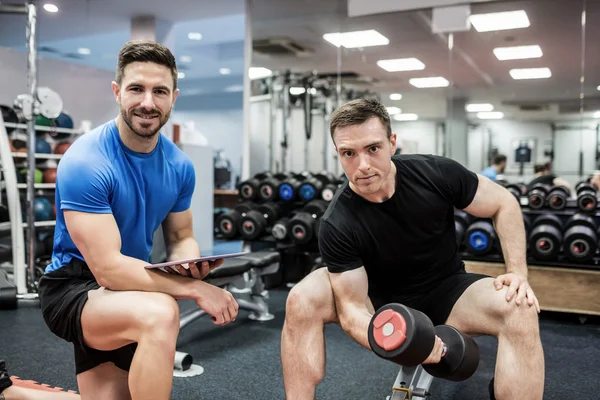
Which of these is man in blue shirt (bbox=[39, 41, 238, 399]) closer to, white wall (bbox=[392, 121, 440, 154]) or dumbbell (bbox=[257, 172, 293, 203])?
dumbbell (bbox=[257, 172, 293, 203])

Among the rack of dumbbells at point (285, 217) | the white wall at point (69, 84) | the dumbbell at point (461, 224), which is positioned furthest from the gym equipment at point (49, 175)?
the dumbbell at point (461, 224)

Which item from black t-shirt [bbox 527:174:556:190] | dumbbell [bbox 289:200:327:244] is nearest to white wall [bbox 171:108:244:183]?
dumbbell [bbox 289:200:327:244]

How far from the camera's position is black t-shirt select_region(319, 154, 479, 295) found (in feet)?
5.59

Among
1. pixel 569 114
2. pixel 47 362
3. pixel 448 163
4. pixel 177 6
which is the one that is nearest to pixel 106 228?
pixel 448 163

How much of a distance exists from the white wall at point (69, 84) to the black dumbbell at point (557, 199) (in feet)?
16.5

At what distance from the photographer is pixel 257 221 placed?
432 centimetres

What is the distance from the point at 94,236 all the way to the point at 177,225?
15.2 inches

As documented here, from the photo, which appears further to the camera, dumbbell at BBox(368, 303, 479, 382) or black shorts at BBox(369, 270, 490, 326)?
black shorts at BBox(369, 270, 490, 326)

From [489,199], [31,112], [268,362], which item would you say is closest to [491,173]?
[268,362]

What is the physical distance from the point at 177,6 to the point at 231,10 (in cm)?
59

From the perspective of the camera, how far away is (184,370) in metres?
2.50

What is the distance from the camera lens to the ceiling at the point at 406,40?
176 inches

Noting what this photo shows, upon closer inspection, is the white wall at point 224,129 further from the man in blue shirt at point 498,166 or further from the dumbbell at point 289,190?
the man in blue shirt at point 498,166

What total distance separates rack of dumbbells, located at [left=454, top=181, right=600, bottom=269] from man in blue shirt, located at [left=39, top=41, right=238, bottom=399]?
249cm
